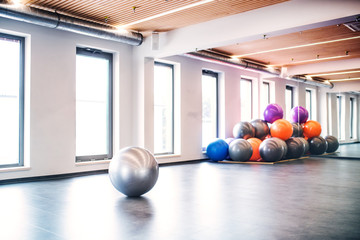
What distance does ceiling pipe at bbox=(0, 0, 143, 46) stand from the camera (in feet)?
17.0

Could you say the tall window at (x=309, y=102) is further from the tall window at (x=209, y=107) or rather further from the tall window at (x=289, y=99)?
the tall window at (x=209, y=107)

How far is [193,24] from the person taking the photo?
6.81 meters

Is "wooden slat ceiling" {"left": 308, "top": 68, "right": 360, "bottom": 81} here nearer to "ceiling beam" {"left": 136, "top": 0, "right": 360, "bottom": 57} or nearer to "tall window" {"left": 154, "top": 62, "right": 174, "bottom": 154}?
"tall window" {"left": 154, "top": 62, "right": 174, "bottom": 154}

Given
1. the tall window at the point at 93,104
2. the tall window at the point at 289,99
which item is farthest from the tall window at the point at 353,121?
the tall window at the point at 93,104

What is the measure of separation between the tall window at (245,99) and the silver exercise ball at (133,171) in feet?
24.4

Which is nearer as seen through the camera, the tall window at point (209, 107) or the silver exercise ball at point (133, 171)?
the silver exercise ball at point (133, 171)

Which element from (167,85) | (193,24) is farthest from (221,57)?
(193,24)

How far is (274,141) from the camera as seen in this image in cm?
869

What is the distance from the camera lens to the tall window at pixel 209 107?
10086mm

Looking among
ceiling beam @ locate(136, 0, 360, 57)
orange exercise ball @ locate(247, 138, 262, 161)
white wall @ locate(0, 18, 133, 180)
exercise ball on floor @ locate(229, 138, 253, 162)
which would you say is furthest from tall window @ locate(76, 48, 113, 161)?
orange exercise ball @ locate(247, 138, 262, 161)

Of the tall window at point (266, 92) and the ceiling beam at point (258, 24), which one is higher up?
the ceiling beam at point (258, 24)

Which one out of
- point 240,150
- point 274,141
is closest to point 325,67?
point 274,141

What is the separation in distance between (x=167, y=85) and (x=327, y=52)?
4472 mm

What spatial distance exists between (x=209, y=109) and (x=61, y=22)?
5548mm
